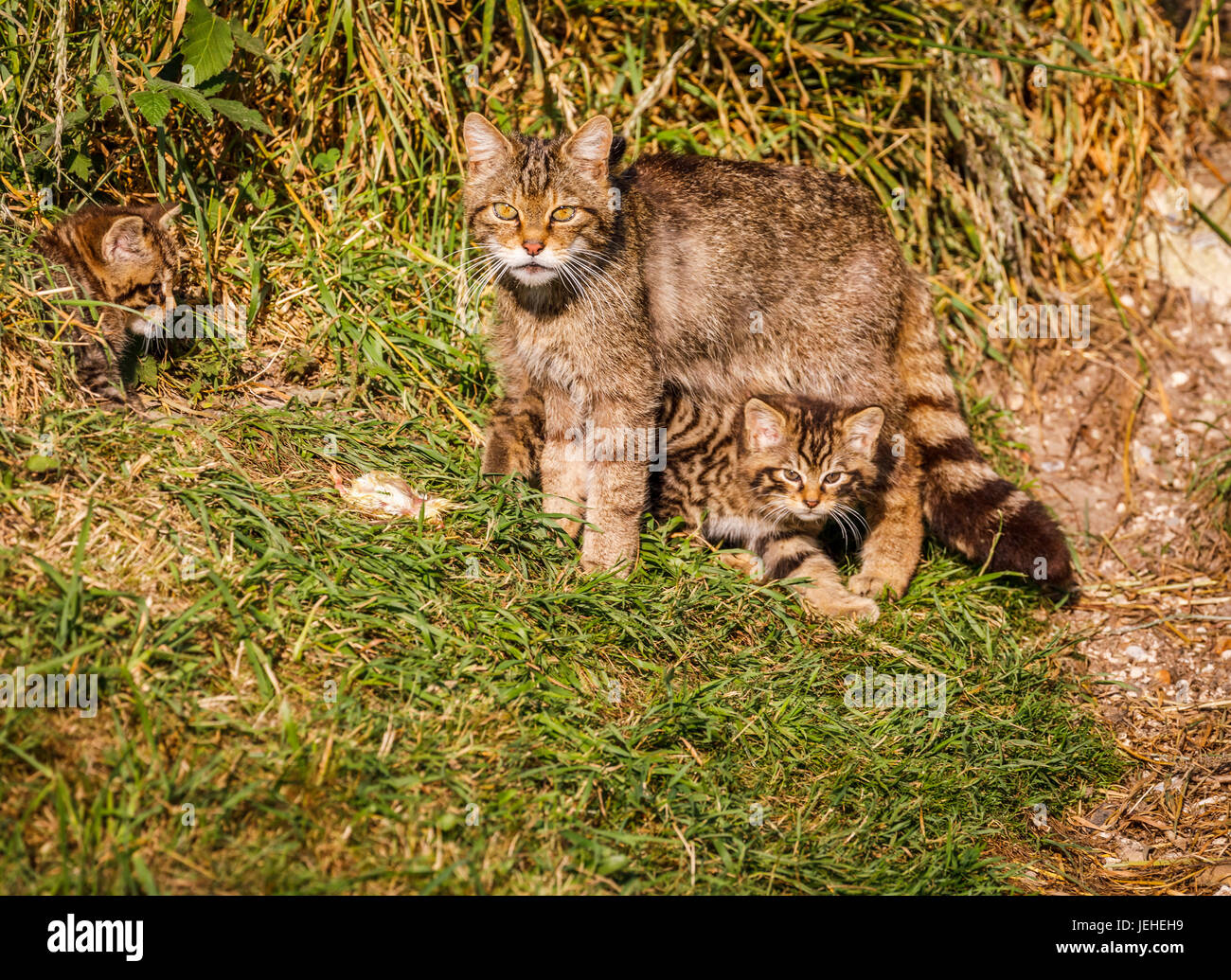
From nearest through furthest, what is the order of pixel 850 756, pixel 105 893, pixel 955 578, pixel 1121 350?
1. pixel 105 893
2. pixel 850 756
3. pixel 955 578
4. pixel 1121 350

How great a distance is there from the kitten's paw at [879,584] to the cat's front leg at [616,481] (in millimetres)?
996

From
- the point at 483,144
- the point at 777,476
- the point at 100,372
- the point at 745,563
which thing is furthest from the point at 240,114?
the point at 745,563

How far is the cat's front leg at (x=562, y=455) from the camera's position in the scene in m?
4.11

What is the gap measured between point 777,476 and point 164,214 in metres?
2.64

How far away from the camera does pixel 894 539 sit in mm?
4352

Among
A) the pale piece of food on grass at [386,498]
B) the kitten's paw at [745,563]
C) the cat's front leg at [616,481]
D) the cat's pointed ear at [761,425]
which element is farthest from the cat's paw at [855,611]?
the pale piece of food on grass at [386,498]

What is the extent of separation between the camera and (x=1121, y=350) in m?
5.54

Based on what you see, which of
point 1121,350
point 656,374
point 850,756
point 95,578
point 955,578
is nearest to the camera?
point 95,578

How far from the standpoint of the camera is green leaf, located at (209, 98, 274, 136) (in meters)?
4.04

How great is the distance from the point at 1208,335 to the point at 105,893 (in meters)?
5.73

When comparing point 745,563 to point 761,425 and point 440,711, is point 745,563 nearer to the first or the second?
point 761,425

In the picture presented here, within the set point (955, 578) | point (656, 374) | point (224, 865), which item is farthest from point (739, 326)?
point (224, 865)

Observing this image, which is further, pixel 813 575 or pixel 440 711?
pixel 813 575

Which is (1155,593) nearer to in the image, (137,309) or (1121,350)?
(1121,350)
